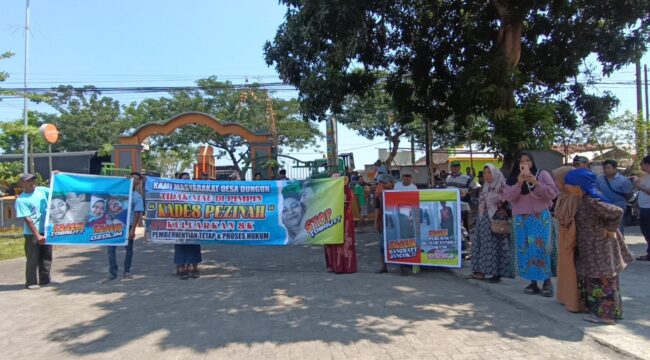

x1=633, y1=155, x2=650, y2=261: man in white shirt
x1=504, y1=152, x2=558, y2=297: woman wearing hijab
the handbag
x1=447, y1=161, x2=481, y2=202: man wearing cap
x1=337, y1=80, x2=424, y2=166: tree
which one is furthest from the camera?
x1=337, y1=80, x2=424, y2=166: tree

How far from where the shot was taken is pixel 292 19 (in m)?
9.13

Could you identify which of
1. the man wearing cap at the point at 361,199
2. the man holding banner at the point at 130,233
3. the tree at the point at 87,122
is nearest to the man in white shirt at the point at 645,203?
the man wearing cap at the point at 361,199

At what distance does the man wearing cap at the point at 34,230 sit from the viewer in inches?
285

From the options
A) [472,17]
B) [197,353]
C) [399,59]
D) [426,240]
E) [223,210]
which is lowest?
[197,353]

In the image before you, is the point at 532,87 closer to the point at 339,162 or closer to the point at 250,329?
the point at 339,162

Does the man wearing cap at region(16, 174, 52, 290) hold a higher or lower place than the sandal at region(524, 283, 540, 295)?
higher

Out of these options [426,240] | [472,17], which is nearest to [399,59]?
[472,17]

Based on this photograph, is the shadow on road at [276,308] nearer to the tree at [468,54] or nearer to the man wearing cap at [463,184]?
the man wearing cap at [463,184]

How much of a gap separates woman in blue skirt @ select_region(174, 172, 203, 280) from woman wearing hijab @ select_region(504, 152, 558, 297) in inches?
197

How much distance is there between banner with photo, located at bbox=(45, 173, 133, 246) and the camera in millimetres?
7516

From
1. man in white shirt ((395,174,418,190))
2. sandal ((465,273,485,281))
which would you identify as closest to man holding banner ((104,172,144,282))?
man in white shirt ((395,174,418,190))

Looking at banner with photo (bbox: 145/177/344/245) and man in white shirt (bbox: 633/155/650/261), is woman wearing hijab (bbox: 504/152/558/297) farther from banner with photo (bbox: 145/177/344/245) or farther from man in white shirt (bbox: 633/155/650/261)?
man in white shirt (bbox: 633/155/650/261)

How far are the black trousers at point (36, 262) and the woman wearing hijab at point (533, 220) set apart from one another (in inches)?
279

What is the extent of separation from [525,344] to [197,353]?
3.08 m
